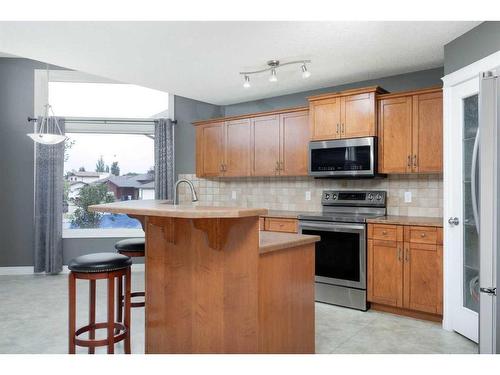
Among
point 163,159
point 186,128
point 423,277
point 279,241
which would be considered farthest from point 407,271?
point 186,128

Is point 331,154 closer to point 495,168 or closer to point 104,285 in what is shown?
point 495,168

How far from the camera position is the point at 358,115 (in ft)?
14.4

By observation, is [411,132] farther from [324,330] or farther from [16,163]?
[16,163]

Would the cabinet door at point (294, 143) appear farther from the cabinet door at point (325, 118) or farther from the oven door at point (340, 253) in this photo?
the oven door at point (340, 253)

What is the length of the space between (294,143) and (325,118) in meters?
0.53

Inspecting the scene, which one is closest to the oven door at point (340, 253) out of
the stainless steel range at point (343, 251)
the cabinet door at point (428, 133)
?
the stainless steel range at point (343, 251)

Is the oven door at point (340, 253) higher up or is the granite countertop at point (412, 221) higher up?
the granite countertop at point (412, 221)

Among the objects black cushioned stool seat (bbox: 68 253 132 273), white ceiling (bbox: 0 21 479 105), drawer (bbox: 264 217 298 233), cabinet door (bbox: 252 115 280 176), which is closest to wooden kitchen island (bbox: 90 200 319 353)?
black cushioned stool seat (bbox: 68 253 132 273)

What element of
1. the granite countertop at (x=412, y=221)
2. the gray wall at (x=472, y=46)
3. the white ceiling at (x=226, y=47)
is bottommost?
the granite countertop at (x=412, y=221)

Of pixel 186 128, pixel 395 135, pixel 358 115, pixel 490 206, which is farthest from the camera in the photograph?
pixel 186 128

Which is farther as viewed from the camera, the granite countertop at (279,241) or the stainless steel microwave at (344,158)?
the stainless steel microwave at (344,158)

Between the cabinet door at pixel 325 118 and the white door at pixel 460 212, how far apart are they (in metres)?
1.24

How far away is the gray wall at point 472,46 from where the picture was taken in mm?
2979

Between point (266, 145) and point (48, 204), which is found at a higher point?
point (266, 145)
